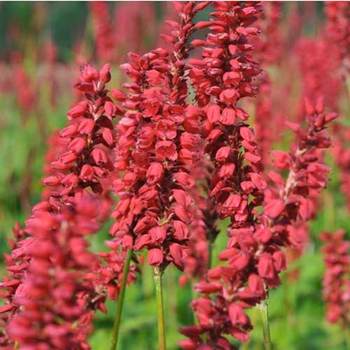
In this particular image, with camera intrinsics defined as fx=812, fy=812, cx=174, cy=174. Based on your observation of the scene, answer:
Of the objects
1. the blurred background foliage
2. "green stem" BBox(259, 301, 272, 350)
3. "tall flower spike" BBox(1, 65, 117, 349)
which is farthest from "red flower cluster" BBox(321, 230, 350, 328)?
"tall flower spike" BBox(1, 65, 117, 349)

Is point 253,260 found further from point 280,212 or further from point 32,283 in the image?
point 32,283

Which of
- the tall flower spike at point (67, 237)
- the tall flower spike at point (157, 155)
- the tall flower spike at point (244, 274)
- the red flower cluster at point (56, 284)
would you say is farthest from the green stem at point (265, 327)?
the red flower cluster at point (56, 284)

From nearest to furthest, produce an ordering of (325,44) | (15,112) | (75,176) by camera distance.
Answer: (75,176) → (325,44) → (15,112)

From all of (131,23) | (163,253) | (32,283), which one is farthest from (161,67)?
(131,23)

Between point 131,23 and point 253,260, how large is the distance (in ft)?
50.8

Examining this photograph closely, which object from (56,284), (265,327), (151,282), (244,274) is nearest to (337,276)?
(265,327)

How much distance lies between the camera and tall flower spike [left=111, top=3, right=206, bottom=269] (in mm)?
2916

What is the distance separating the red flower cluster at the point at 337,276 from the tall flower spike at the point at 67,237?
9.30 ft

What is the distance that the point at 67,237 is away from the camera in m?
1.88

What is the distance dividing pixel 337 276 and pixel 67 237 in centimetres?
439

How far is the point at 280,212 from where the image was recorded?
8.43 ft

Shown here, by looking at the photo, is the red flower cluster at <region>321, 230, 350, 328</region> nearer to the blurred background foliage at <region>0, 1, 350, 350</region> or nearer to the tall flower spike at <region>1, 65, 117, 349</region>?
the blurred background foliage at <region>0, 1, 350, 350</region>

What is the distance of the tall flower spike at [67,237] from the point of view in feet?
6.12

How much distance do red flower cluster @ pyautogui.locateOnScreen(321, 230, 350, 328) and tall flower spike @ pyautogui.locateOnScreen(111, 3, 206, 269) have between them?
295 cm
